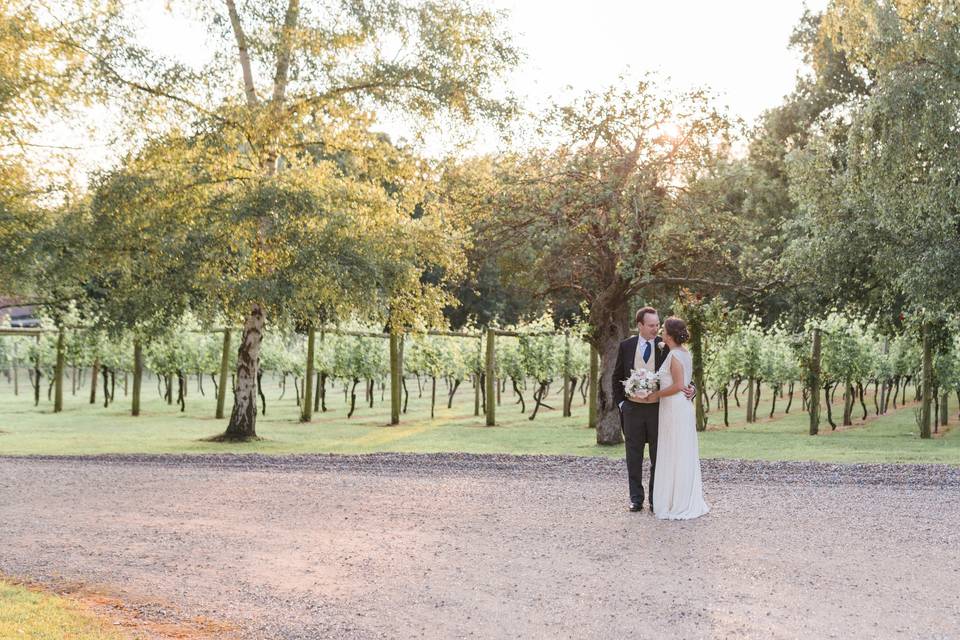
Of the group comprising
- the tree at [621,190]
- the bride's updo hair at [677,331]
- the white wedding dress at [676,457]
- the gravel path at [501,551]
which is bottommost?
the gravel path at [501,551]

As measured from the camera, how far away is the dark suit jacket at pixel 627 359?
8711 millimetres

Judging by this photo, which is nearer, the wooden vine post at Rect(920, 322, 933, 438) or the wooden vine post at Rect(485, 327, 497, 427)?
the wooden vine post at Rect(920, 322, 933, 438)

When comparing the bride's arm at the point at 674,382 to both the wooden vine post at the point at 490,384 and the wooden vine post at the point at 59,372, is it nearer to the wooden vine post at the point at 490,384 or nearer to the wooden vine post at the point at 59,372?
the wooden vine post at the point at 490,384

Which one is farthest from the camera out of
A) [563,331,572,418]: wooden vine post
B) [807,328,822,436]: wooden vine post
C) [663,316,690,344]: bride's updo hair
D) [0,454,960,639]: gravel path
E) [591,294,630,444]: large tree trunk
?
[563,331,572,418]: wooden vine post

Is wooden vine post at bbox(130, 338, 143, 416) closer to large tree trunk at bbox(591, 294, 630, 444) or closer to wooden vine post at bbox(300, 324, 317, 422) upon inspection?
wooden vine post at bbox(300, 324, 317, 422)

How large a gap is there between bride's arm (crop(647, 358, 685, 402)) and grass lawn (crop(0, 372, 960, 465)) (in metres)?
5.44

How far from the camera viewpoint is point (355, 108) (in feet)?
50.0

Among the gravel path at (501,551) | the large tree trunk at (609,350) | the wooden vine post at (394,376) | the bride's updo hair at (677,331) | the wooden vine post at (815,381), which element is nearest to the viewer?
the gravel path at (501,551)

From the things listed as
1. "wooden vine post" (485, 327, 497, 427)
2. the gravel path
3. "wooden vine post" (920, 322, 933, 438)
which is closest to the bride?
the gravel path

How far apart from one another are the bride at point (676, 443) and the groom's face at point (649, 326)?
10cm

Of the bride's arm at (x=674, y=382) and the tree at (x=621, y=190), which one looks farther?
the tree at (x=621, y=190)

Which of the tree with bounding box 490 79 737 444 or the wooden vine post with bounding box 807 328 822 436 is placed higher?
the tree with bounding box 490 79 737 444

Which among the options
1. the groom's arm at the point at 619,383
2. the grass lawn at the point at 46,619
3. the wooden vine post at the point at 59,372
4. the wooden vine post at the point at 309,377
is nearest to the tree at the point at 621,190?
the groom's arm at the point at 619,383

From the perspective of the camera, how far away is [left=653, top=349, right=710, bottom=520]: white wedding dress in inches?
334
